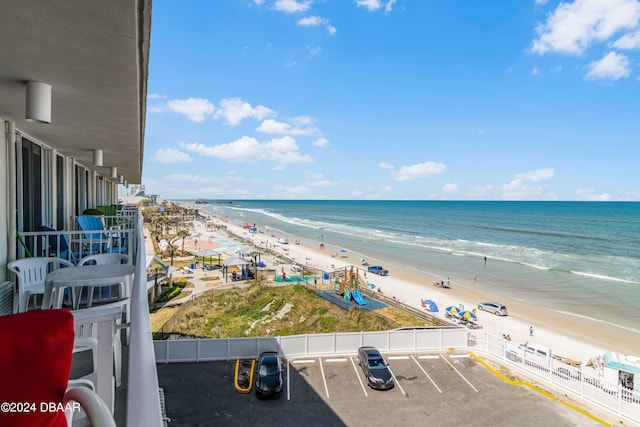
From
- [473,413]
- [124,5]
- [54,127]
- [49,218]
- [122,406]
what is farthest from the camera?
[473,413]

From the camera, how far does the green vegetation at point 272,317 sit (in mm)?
16688

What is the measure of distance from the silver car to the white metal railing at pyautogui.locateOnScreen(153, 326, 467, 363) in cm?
1019

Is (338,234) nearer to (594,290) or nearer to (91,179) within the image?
(594,290)

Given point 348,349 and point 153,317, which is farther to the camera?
point 153,317

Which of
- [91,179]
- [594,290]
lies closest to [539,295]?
[594,290]

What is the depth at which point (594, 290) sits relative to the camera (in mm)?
27422

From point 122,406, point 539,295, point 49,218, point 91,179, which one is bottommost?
point 539,295

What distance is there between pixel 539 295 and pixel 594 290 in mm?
4772

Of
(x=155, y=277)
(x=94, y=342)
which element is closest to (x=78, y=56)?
(x=94, y=342)

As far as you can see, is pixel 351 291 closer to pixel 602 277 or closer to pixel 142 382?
pixel 142 382

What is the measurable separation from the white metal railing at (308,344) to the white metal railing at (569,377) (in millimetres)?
1072

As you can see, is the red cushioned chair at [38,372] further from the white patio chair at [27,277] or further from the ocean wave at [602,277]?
the ocean wave at [602,277]

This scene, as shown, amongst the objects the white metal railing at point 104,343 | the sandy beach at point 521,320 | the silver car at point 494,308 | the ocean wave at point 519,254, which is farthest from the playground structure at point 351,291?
the ocean wave at point 519,254

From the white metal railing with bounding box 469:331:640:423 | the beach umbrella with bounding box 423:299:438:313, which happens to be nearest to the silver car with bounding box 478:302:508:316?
the beach umbrella with bounding box 423:299:438:313
